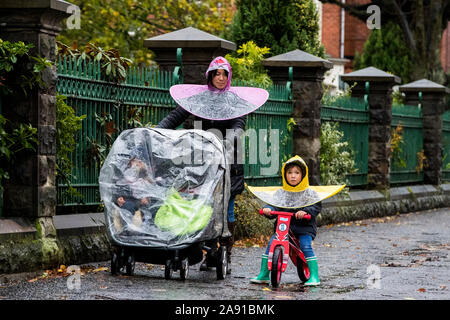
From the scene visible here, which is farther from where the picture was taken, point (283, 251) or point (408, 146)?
point (408, 146)

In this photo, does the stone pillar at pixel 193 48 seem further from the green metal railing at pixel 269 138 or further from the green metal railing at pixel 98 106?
the green metal railing at pixel 269 138

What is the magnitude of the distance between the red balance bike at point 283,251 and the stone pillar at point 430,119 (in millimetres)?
12221

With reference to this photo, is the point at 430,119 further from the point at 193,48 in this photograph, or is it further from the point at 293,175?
the point at 293,175

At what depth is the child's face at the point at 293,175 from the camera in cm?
784

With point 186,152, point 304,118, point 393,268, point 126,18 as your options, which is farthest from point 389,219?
point 126,18

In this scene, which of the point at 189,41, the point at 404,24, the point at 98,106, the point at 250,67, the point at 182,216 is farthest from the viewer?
the point at 404,24

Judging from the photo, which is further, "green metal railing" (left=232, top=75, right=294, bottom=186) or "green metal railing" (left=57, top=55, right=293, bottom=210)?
"green metal railing" (left=232, top=75, right=294, bottom=186)

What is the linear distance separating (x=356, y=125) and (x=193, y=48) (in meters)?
5.97

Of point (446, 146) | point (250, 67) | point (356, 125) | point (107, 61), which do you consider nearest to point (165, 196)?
point (107, 61)

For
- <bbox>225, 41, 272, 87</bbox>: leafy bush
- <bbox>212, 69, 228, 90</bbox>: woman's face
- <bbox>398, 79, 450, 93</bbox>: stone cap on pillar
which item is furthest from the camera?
<bbox>398, 79, 450, 93</bbox>: stone cap on pillar

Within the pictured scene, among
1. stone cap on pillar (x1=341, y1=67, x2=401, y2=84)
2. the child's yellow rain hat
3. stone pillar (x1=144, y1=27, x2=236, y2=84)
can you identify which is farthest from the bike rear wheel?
stone cap on pillar (x1=341, y1=67, x2=401, y2=84)

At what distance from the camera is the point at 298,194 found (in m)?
7.84

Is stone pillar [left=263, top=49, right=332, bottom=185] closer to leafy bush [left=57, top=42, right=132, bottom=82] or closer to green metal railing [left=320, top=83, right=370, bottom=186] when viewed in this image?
green metal railing [left=320, top=83, right=370, bottom=186]

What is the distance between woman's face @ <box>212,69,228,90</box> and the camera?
8.30m
